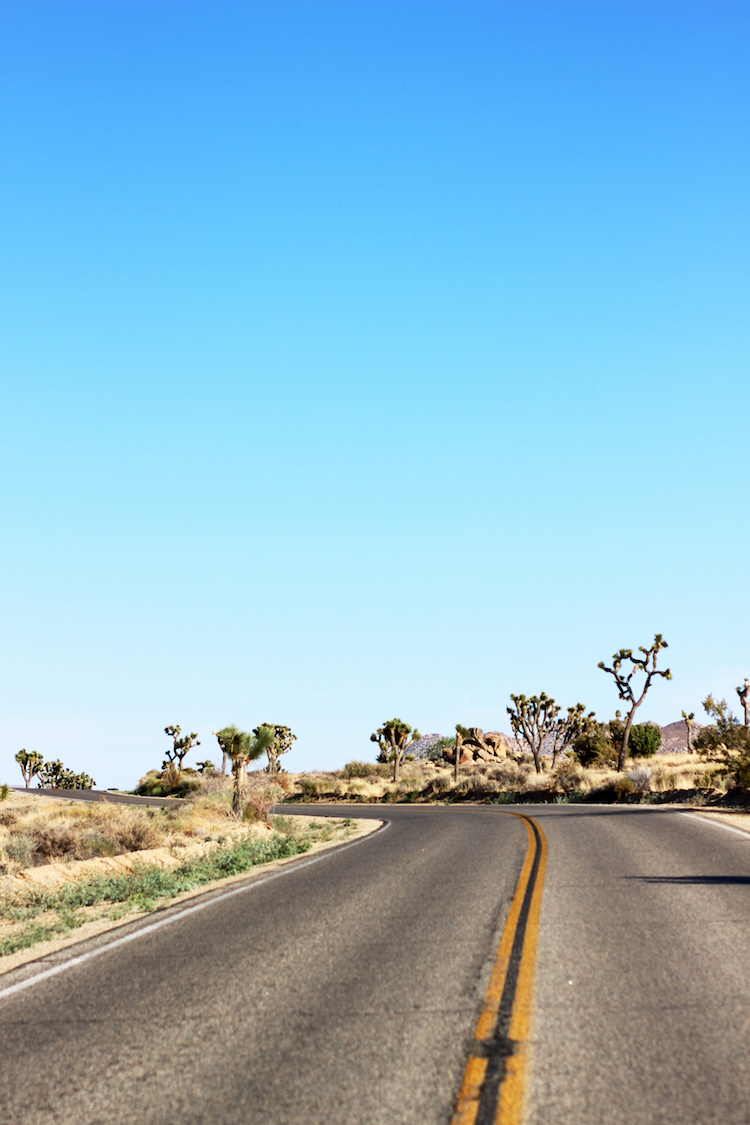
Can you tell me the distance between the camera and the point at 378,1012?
6.03m

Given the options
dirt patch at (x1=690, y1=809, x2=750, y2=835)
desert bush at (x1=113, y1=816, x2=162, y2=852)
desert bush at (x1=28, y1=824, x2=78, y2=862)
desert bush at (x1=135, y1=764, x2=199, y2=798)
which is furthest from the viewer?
desert bush at (x1=135, y1=764, x2=199, y2=798)

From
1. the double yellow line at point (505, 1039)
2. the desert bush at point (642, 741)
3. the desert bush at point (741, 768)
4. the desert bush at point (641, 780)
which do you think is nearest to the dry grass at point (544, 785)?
the desert bush at point (641, 780)

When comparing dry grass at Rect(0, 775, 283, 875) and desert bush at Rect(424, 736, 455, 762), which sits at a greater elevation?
desert bush at Rect(424, 736, 455, 762)

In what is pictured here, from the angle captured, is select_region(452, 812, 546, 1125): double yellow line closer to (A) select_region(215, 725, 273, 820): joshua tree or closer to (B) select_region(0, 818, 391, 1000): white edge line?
(B) select_region(0, 818, 391, 1000): white edge line

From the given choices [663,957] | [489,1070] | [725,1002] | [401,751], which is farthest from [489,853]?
[401,751]

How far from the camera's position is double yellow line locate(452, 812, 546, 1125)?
4.36m

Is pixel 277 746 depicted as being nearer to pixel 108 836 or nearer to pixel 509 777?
pixel 509 777

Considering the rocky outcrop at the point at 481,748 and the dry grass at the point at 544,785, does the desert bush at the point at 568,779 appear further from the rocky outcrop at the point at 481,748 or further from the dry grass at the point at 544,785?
the rocky outcrop at the point at 481,748

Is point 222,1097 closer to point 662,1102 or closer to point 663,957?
point 662,1102

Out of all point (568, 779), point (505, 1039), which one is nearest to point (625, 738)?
point (568, 779)

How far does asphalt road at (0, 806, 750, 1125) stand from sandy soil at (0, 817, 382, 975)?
72 cm

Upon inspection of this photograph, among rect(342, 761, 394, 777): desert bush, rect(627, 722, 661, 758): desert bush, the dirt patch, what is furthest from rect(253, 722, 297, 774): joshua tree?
the dirt patch

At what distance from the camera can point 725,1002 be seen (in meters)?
6.09

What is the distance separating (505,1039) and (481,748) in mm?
91101
